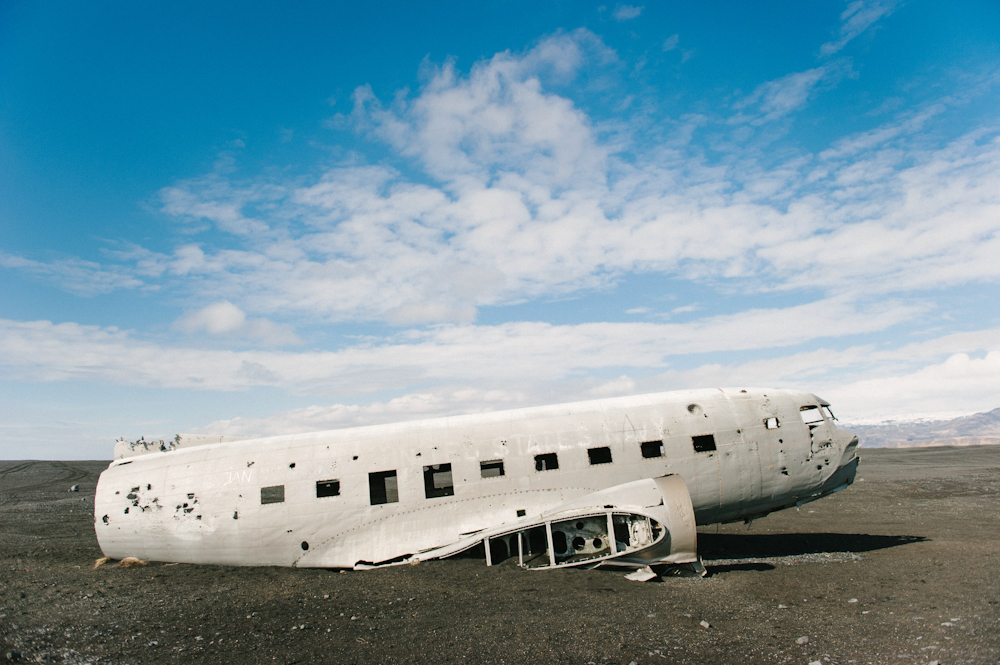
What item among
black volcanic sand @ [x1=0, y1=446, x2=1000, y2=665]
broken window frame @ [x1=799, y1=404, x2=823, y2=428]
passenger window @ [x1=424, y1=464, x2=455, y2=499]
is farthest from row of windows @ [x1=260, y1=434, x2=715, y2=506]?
broken window frame @ [x1=799, y1=404, x2=823, y2=428]

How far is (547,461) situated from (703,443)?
180 inches

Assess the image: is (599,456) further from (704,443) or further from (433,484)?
(433,484)

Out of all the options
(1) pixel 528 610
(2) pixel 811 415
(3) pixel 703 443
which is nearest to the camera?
(1) pixel 528 610

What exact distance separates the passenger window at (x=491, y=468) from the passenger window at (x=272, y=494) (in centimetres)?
588

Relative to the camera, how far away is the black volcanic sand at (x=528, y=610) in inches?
341

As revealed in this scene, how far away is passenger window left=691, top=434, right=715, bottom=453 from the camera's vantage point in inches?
563

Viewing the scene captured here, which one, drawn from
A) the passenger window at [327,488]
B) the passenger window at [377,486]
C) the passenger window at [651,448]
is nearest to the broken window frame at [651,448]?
the passenger window at [651,448]

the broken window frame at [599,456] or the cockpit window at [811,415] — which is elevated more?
the cockpit window at [811,415]

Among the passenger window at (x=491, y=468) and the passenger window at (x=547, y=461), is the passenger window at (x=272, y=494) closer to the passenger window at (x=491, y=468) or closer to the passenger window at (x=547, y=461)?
the passenger window at (x=491, y=468)

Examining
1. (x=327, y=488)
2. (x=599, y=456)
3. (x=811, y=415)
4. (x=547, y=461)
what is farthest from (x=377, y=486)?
(x=811, y=415)

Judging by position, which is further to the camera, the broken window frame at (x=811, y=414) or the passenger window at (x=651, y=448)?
the broken window frame at (x=811, y=414)

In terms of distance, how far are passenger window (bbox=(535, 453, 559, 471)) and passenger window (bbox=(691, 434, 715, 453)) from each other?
4044 mm

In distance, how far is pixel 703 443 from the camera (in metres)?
14.4

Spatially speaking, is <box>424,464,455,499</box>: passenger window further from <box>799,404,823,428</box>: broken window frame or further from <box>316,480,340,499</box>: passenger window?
<box>799,404,823,428</box>: broken window frame
